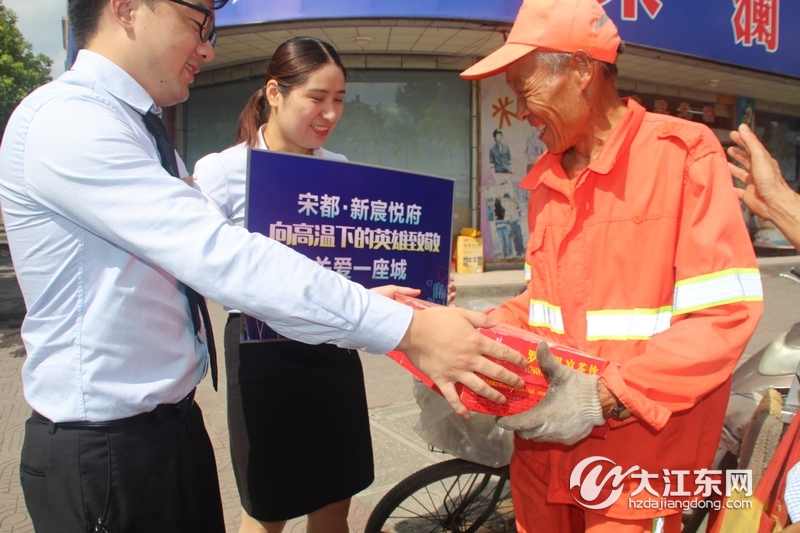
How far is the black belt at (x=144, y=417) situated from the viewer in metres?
1.35

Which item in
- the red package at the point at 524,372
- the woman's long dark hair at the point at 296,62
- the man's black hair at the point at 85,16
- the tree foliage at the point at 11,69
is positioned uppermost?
the tree foliage at the point at 11,69

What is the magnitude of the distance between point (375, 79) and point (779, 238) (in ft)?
32.1

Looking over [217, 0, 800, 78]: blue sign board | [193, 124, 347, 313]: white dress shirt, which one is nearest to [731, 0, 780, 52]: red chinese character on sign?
[217, 0, 800, 78]: blue sign board

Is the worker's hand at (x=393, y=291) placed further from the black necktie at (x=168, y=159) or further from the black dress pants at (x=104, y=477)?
the black dress pants at (x=104, y=477)

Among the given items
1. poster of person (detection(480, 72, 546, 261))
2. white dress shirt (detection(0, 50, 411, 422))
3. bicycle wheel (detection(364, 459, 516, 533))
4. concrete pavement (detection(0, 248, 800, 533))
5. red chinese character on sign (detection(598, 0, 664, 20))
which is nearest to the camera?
white dress shirt (detection(0, 50, 411, 422))

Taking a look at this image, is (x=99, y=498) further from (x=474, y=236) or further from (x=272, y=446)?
(x=474, y=236)

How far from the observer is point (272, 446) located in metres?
2.11

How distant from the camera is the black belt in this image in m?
1.35

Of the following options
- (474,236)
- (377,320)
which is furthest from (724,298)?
(474,236)

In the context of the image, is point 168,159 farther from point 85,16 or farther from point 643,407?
point 643,407

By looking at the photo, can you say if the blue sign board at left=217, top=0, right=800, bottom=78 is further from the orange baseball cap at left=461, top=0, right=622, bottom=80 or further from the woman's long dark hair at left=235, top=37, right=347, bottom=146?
the orange baseball cap at left=461, top=0, right=622, bottom=80

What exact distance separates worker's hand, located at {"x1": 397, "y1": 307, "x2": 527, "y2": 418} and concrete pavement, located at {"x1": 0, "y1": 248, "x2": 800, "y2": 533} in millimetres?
945

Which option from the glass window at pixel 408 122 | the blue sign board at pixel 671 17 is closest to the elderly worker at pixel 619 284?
the blue sign board at pixel 671 17

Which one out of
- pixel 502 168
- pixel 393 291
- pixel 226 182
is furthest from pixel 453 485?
pixel 502 168
